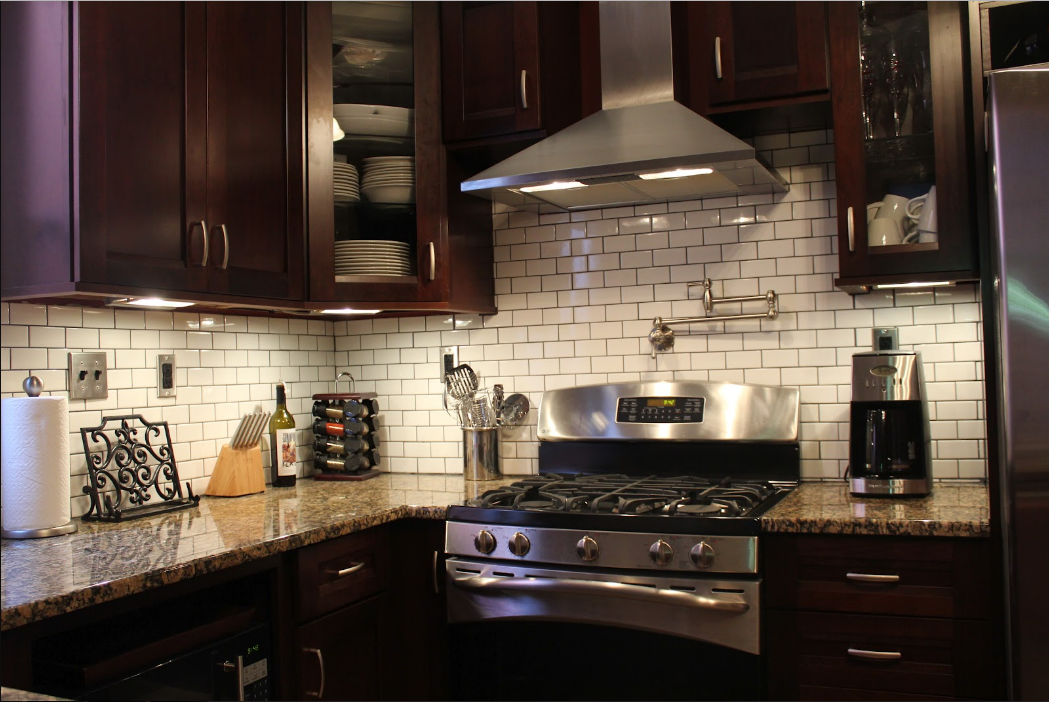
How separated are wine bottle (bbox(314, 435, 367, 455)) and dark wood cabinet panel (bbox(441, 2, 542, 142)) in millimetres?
1030

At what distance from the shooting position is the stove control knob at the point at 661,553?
213 cm

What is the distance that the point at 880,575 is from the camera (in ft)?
6.73

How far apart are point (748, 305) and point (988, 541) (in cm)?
101

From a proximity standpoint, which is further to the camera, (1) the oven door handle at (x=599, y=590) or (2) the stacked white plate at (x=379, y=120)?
(2) the stacked white plate at (x=379, y=120)

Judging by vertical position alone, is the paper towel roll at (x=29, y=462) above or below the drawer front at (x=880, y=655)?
above

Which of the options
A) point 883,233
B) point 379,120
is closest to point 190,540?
point 379,120

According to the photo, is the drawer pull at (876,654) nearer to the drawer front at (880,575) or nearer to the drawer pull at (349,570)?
A: the drawer front at (880,575)

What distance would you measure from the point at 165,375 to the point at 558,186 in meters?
1.22

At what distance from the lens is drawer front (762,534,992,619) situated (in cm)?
201

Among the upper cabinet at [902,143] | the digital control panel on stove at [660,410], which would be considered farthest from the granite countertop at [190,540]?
the upper cabinet at [902,143]

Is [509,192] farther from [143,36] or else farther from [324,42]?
[143,36]

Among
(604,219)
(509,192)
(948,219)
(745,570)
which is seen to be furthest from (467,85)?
(745,570)

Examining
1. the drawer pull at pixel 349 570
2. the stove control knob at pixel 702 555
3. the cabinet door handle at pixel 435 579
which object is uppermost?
the stove control knob at pixel 702 555

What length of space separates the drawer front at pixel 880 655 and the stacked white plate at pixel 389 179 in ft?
5.21
